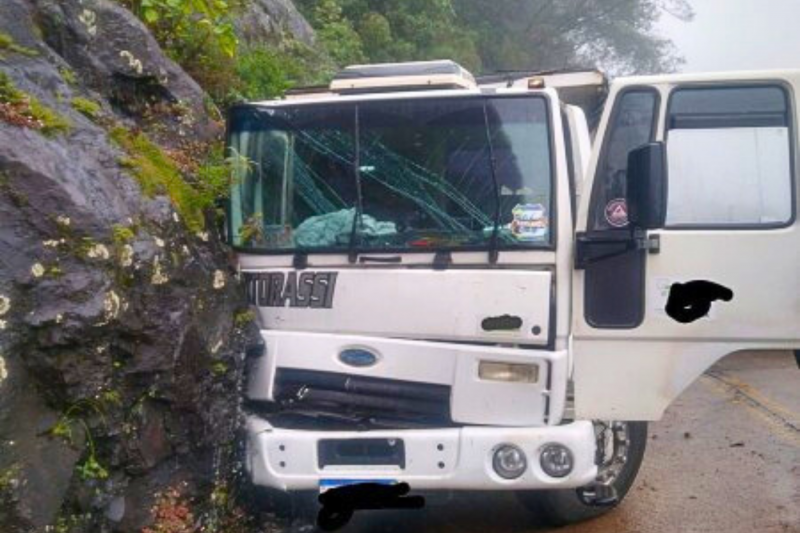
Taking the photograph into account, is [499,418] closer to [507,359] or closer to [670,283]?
[507,359]

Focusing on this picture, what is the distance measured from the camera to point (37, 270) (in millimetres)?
3979

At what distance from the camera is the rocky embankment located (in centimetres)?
393

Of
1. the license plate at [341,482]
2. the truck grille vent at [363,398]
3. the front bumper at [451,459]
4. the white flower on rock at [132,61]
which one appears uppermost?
the white flower on rock at [132,61]

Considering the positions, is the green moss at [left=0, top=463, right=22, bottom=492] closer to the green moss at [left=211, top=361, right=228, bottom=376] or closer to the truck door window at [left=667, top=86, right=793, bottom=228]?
the green moss at [left=211, top=361, right=228, bottom=376]

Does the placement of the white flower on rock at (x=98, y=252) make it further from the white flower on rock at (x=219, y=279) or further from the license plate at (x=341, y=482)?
the license plate at (x=341, y=482)

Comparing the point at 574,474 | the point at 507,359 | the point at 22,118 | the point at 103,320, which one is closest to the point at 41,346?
the point at 103,320

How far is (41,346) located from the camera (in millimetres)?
3951

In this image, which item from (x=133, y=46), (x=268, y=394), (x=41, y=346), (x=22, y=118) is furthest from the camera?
(x=133, y=46)

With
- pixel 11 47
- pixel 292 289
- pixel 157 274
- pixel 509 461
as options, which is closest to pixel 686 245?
pixel 509 461

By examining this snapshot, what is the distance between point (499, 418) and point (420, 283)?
29.4 inches

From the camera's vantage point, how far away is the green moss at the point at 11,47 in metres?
4.70

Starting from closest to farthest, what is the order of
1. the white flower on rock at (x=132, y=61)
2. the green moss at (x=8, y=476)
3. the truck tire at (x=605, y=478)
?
the green moss at (x=8, y=476) < the truck tire at (x=605, y=478) < the white flower on rock at (x=132, y=61)

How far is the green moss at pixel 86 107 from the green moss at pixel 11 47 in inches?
11.7

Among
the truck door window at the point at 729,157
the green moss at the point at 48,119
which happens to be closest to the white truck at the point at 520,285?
the truck door window at the point at 729,157
